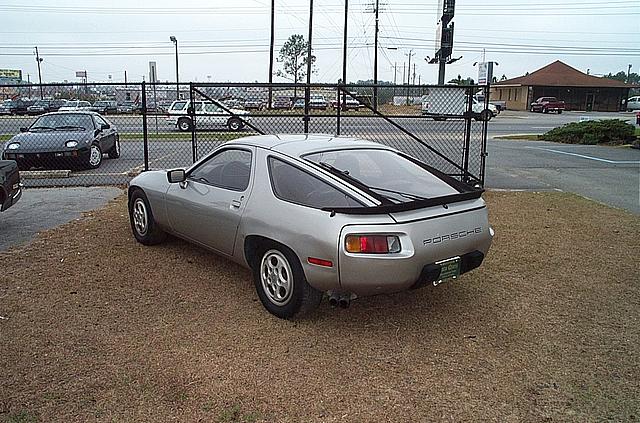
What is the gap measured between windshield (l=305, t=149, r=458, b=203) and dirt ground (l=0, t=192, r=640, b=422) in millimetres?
1056

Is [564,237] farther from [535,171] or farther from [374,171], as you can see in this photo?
[535,171]

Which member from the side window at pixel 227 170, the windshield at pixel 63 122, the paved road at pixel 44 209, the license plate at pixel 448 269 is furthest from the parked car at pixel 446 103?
the windshield at pixel 63 122

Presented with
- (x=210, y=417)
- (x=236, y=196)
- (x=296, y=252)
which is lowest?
(x=210, y=417)

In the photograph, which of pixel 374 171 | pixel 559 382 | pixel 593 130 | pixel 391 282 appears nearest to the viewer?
pixel 559 382

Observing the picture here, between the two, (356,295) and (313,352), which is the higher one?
(356,295)

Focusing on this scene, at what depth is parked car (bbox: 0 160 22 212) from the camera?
23.1 ft

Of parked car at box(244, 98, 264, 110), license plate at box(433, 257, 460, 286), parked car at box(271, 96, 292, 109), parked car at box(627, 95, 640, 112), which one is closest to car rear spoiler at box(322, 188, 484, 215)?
license plate at box(433, 257, 460, 286)

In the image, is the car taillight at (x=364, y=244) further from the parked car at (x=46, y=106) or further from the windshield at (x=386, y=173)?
the parked car at (x=46, y=106)

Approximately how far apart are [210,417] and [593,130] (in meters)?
22.9

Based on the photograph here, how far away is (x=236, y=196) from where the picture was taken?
5086mm

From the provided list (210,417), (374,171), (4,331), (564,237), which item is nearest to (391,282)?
(374,171)

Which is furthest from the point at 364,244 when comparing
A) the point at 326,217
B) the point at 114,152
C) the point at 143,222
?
the point at 114,152

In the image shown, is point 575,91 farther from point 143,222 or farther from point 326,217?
point 326,217

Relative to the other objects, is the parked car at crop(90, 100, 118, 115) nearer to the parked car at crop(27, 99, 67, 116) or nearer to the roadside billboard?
the parked car at crop(27, 99, 67, 116)
